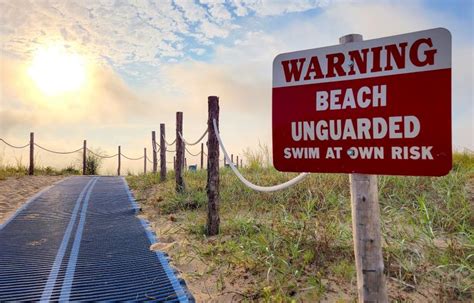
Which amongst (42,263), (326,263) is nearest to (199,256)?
(326,263)

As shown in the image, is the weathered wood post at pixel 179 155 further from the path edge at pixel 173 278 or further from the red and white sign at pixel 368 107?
the red and white sign at pixel 368 107

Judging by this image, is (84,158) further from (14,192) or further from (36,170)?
(14,192)

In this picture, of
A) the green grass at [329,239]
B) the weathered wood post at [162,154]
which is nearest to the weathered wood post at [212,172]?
the green grass at [329,239]

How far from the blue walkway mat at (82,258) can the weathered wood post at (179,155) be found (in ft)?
3.35

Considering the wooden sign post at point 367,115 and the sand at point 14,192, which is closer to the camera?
the wooden sign post at point 367,115

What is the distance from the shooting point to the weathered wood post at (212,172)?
4.67 m

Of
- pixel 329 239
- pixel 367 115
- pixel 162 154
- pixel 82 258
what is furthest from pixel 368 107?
pixel 162 154

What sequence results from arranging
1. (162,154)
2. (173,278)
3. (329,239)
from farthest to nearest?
1. (162,154)
2. (329,239)
3. (173,278)

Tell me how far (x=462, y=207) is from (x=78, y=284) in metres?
4.46

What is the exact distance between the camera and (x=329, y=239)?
3623mm

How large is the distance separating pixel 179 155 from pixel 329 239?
17.0 feet

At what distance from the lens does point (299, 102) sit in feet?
6.82

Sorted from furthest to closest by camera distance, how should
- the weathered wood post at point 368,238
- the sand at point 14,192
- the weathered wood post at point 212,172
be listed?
1. the sand at point 14,192
2. the weathered wood post at point 212,172
3. the weathered wood post at point 368,238

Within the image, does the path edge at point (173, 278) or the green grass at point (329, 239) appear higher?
the green grass at point (329, 239)
